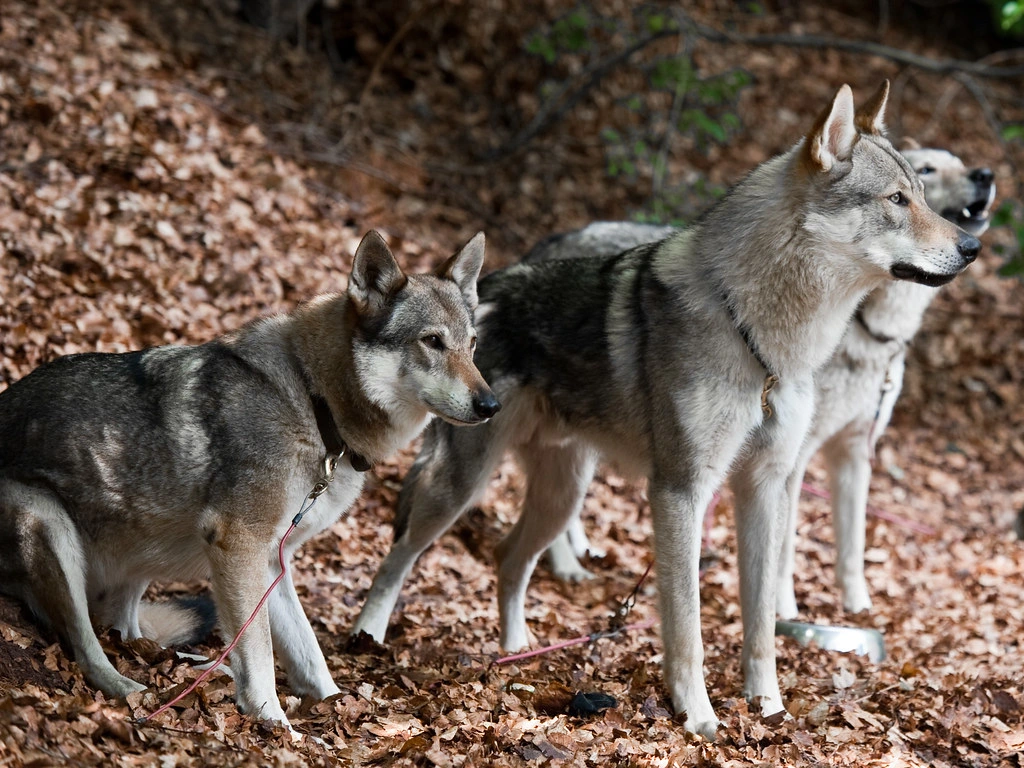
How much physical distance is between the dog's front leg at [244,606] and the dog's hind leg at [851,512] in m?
4.78

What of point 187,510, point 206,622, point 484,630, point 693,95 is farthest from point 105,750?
point 693,95

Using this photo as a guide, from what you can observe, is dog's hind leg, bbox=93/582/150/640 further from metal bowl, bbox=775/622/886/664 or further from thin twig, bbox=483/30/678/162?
thin twig, bbox=483/30/678/162

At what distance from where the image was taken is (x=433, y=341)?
480 centimetres

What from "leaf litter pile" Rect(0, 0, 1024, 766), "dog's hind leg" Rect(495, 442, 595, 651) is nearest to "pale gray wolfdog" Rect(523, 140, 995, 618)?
"leaf litter pile" Rect(0, 0, 1024, 766)

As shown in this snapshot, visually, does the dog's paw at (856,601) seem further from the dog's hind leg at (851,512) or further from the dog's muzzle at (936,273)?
the dog's muzzle at (936,273)

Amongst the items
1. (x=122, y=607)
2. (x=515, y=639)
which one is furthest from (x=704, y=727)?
(x=122, y=607)

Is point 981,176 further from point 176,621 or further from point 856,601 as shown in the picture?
point 176,621

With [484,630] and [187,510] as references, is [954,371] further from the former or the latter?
[187,510]

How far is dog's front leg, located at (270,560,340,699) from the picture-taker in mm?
4746

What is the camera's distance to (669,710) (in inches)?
201

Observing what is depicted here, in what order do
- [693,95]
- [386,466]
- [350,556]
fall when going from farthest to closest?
[693,95] < [386,466] < [350,556]

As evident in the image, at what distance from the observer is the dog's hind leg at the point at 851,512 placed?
7738mm

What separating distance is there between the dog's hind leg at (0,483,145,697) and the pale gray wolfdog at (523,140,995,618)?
143 inches

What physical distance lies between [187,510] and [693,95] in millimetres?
8691
